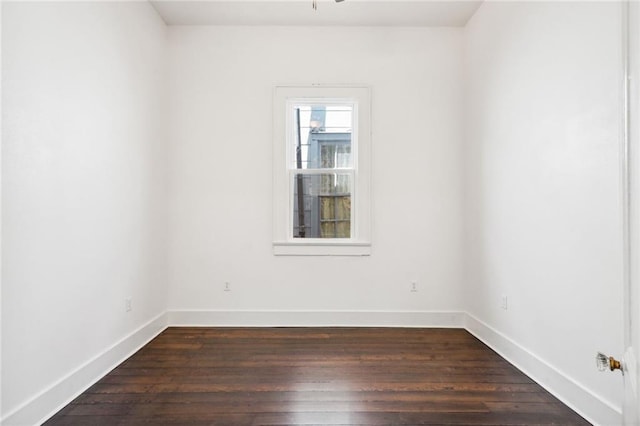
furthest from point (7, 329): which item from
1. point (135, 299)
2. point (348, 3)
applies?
point (348, 3)

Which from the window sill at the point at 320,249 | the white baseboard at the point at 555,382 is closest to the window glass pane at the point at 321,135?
the window sill at the point at 320,249

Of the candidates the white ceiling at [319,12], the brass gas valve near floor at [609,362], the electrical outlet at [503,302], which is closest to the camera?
the brass gas valve near floor at [609,362]

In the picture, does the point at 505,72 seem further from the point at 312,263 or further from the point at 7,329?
the point at 7,329

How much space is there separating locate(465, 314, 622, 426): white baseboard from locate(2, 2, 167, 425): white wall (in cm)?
290

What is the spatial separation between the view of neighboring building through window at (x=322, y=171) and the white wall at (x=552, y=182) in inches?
48.8

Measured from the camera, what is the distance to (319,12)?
3318 millimetres

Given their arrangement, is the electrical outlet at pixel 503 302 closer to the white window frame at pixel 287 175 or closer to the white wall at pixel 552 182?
the white wall at pixel 552 182

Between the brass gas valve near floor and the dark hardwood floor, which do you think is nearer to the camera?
the brass gas valve near floor

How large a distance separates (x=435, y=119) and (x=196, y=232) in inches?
104

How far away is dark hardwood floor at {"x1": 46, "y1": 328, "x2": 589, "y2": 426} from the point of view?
6.34 ft

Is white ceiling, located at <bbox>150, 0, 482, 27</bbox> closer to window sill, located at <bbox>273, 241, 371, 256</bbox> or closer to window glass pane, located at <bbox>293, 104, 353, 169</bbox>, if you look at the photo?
window glass pane, located at <bbox>293, 104, 353, 169</bbox>

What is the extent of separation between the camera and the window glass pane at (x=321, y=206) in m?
3.68

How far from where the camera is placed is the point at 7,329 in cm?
168

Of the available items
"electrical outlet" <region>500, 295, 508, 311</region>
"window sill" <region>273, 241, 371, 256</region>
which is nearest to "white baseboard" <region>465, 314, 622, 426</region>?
"electrical outlet" <region>500, 295, 508, 311</region>
